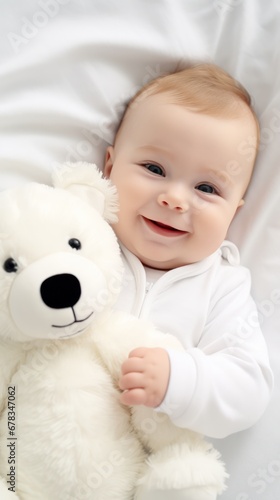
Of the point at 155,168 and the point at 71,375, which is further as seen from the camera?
the point at 155,168

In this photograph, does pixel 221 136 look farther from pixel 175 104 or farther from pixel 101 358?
pixel 101 358

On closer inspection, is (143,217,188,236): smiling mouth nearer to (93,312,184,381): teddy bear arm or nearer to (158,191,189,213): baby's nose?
(158,191,189,213): baby's nose

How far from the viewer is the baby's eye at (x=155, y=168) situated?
1333 mm

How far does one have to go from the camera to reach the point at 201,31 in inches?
59.5

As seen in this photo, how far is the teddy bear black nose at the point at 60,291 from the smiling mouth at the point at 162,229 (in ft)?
1.23

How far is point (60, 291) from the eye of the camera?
965mm

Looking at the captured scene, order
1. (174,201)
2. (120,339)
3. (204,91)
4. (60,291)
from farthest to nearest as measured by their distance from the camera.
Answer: (204,91) → (174,201) → (120,339) → (60,291)

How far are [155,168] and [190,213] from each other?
146 mm

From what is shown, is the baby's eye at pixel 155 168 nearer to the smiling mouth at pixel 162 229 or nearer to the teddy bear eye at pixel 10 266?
the smiling mouth at pixel 162 229

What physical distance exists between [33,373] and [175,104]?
28.2 inches

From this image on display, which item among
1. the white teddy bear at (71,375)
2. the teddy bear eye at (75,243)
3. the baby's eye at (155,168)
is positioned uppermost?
the baby's eye at (155,168)

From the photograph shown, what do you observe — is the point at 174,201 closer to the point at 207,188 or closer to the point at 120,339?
the point at 207,188

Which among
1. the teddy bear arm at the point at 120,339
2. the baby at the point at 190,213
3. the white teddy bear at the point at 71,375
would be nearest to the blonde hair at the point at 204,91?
the baby at the point at 190,213

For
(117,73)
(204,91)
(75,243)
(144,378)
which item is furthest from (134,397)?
(117,73)
